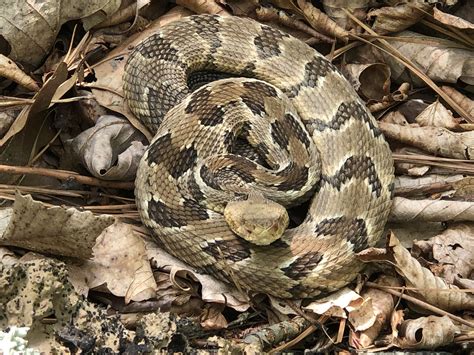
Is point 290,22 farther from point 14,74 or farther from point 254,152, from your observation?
point 14,74

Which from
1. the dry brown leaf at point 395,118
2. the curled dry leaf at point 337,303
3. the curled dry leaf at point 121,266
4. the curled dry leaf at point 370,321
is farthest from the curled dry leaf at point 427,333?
the dry brown leaf at point 395,118

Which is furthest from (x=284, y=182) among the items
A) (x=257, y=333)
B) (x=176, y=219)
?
(x=257, y=333)

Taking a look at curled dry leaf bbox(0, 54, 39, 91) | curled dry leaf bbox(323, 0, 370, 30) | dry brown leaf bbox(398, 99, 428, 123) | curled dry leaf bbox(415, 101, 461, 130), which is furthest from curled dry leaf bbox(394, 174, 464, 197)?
curled dry leaf bbox(0, 54, 39, 91)

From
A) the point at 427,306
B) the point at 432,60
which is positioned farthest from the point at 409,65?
the point at 427,306

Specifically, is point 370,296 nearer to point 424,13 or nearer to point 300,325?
point 300,325

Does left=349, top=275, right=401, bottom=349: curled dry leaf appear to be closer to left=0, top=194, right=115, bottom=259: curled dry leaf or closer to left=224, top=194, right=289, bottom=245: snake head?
left=224, top=194, right=289, bottom=245: snake head
